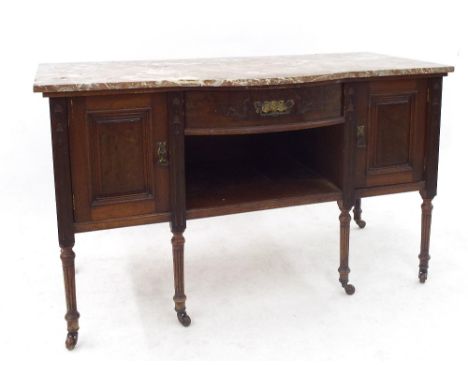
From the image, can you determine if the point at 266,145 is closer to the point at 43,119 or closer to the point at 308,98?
the point at 308,98

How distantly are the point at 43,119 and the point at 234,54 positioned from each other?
1.17m

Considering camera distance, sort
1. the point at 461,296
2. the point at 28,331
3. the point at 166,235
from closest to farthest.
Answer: the point at 28,331, the point at 461,296, the point at 166,235

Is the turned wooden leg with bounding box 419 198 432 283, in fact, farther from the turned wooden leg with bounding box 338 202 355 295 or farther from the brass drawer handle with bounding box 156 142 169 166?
the brass drawer handle with bounding box 156 142 169 166

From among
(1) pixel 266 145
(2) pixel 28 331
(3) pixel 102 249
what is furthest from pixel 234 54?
(2) pixel 28 331

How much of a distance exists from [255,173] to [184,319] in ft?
2.47

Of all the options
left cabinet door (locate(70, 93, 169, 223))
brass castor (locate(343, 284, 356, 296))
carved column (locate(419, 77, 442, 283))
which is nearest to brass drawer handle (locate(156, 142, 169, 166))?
left cabinet door (locate(70, 93, 169, 223))

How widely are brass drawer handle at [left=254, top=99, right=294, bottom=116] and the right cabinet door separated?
0.32 meters

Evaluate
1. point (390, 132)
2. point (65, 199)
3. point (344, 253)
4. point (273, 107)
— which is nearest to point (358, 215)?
point (344, 253)

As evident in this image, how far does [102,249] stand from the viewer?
12.1 ft

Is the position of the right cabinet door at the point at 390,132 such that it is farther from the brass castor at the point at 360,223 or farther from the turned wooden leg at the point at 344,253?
the brass castor at the point at 360,223

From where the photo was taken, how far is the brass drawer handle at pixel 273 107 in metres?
2.73

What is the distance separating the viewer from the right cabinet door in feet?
9.68

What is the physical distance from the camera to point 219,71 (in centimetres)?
287

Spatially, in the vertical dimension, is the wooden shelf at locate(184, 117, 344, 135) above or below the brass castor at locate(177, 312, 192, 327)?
above
